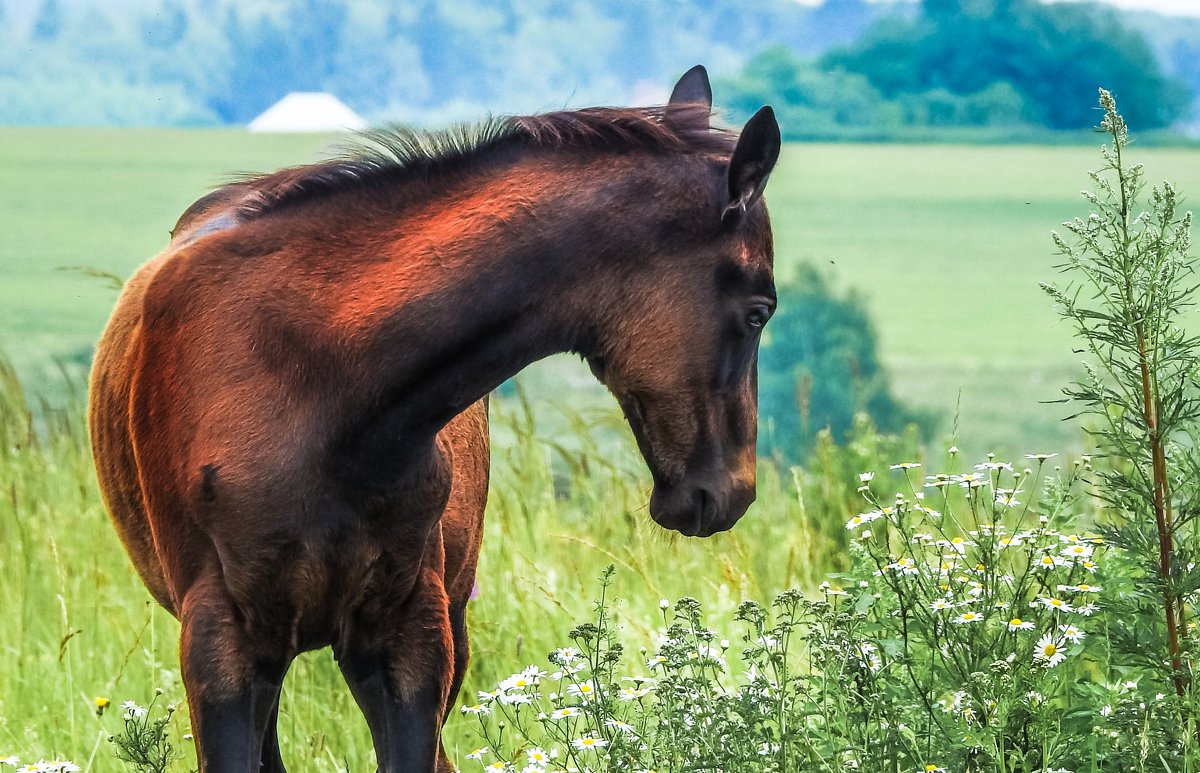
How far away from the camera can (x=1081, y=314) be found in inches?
120

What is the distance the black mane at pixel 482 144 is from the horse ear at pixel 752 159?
Answer: 0.13 meters

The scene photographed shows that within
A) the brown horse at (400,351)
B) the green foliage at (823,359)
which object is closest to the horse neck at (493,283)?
the brown horse at (400,351)

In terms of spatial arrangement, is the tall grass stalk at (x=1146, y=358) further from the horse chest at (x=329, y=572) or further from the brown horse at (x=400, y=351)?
the horse chest at (x=329, y=572)

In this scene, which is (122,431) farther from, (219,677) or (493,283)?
(493,283)

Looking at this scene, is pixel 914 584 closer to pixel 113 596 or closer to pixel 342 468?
pixel 342 468

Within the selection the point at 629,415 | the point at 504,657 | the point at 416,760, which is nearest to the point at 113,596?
the point at 504,657

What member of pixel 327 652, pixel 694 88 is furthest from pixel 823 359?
pixel 694 88

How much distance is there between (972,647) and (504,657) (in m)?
2.25

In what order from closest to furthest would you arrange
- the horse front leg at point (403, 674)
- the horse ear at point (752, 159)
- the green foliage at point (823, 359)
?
the horse ear at point (752, 159)
the horse front leg at point (403, 674)
the green foliage at point (823, 359)

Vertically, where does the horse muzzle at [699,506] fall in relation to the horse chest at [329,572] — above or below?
above

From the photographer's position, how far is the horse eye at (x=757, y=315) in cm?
278

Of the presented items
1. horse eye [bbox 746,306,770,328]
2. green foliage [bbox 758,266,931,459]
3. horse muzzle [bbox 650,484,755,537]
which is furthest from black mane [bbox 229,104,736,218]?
green foliage [bbox 758,266,931,459]

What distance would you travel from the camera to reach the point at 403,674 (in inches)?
118

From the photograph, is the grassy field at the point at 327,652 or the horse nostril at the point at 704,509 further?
the grassy field at the point at 327,652
